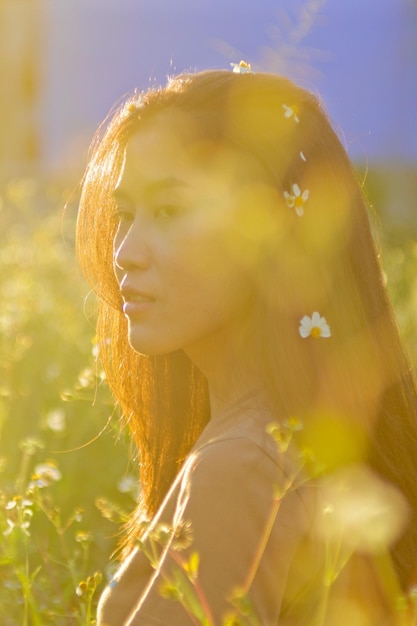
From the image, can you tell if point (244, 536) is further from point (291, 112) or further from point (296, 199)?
point (291, 112)

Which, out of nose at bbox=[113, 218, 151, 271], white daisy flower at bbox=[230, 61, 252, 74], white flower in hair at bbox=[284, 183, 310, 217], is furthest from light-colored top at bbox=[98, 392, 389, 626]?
white daisy flower at bbox=[230, 61, 252, 74]

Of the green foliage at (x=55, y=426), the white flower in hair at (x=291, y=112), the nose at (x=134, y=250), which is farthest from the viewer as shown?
the green foliage at (x=55, y=426)

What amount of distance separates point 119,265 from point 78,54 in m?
13.7

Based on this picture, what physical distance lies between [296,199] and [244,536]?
2.39ft

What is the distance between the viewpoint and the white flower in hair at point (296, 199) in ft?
7.49

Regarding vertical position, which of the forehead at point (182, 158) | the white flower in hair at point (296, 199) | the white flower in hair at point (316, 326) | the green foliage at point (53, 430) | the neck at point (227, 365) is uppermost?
the forehead at point (182, 158)

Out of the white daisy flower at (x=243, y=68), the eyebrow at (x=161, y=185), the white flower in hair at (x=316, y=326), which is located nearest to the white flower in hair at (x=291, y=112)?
the white daisy flower at (x=243, y=68)

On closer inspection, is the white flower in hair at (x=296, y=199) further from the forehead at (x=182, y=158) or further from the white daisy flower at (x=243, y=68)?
the white daisy flower at (x=243, y=68)

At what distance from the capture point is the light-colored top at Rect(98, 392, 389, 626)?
1.90 m

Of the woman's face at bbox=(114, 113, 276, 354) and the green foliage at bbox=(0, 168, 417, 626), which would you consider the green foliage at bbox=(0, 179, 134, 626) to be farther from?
the woman's face at bbox=(114, 113, 276, 354)

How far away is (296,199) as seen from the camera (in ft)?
7.53

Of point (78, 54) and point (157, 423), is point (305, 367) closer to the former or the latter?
point (157, 423)

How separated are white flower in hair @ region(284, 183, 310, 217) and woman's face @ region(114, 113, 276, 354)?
38 millimetres

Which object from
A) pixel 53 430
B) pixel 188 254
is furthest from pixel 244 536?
pixel 53 430
